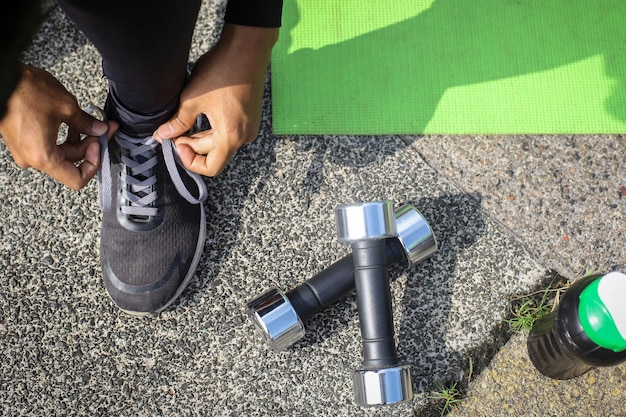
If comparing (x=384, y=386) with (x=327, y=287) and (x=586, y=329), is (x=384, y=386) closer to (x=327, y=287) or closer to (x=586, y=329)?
(x=327, y=287)

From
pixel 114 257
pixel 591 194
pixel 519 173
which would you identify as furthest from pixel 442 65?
pixel 114 257

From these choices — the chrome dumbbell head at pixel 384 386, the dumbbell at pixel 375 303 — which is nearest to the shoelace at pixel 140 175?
the dumbbell at pixel 375 303

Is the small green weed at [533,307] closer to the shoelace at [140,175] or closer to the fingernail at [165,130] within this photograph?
the shoelace at [140,175]

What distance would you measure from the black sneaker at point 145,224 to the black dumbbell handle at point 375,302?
45 centimetres

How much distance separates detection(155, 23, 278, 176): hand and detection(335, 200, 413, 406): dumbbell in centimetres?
31

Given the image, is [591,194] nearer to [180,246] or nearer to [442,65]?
[442,65]

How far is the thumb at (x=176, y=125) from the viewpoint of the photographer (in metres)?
1.36

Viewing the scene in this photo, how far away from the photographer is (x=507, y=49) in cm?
179

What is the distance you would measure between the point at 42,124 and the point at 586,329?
1.27 meters

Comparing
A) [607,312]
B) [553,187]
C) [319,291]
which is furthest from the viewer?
[553,187]

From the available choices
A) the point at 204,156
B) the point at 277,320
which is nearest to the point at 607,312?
the point at 277,320

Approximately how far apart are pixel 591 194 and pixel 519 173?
216 millimetres

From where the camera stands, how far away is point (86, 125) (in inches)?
54.1

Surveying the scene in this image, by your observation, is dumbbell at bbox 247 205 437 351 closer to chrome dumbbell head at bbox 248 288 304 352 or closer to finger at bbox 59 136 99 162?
chrome dumbbell head at bbox 248 288 304 352
